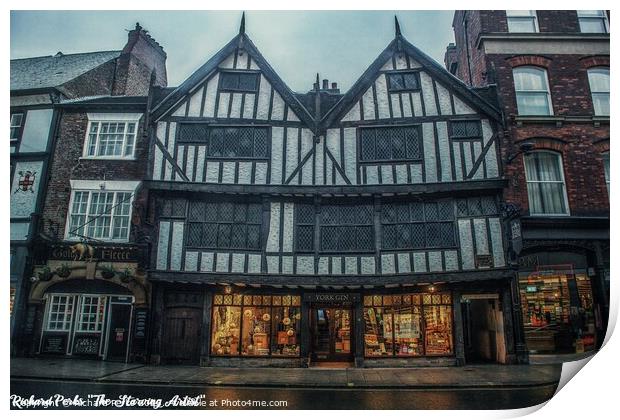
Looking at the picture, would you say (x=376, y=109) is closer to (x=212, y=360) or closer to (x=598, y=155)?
(x=598, y=155)

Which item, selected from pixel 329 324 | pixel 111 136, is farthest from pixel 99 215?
pixel 329 324

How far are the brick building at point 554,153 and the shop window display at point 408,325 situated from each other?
6.10ft

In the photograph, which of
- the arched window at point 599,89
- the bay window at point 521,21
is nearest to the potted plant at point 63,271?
the bay window at point 521,21

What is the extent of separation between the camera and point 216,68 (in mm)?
9734

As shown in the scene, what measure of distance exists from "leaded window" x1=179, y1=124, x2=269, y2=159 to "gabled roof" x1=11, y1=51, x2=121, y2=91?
9.89ft

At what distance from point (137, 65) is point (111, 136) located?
134 inches

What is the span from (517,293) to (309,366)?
5.22 m

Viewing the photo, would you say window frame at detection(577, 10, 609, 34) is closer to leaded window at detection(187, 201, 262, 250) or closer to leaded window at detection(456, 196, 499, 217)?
leaded window at detection(456, 196, 499, 217)

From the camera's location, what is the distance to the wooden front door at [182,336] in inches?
356

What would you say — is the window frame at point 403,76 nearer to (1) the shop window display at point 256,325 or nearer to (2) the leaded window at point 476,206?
(2) the leaded window at point 476,206

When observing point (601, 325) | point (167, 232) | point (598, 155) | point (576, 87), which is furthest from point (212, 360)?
point (576, 87)

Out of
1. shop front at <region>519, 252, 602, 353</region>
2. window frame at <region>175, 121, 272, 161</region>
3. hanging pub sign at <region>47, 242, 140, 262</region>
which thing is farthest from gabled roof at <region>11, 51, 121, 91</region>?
shop front at <region>519, 252, 602, 353</region>

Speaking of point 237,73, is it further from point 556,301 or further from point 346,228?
point 556,301
